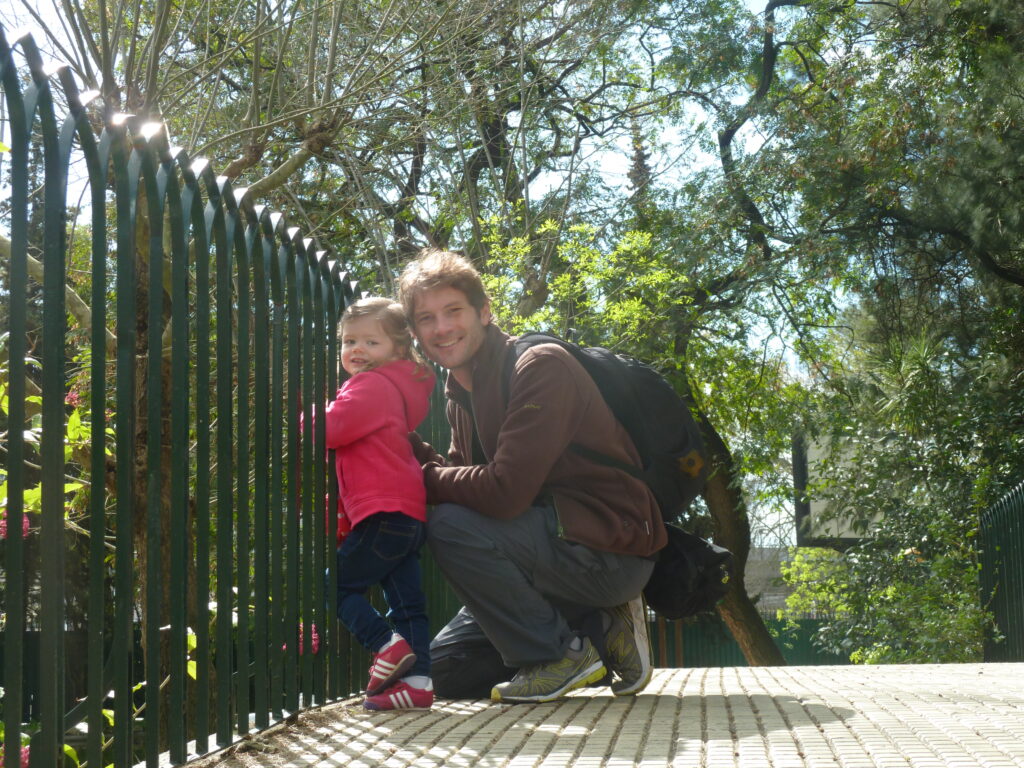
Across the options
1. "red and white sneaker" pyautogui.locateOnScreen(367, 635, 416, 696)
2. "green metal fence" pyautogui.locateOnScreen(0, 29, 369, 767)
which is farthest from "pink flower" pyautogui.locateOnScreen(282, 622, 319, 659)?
"red and white sneaker" pyautogui.locateOnScreen(367, 635, 416, 696)

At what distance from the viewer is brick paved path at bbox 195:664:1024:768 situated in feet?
8.77

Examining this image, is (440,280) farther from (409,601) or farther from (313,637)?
(313,637)

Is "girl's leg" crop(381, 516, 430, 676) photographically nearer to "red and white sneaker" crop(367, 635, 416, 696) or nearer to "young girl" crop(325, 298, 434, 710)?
"young girl" crop(325, 298, 434, 710)

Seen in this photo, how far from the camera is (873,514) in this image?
1396cm

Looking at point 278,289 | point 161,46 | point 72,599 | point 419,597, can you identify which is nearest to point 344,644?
point 419,597

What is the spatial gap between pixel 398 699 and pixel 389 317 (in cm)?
122

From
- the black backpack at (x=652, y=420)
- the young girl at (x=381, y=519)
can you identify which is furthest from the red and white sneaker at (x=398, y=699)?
the black backpack at (x=652, y=420)

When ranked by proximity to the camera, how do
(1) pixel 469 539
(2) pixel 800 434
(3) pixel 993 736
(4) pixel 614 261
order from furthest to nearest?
(2) pixel 800 434 < (4) pixel 614 261 < (1) pixel 469 539 < (3) pixel 993 736

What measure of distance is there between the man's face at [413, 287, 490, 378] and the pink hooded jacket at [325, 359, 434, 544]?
0.55 ft

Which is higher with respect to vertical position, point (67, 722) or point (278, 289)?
point (278, 289)

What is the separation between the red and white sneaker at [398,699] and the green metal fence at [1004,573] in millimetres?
7026

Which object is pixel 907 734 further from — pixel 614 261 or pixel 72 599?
pixel 72 599

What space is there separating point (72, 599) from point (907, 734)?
11976 mm

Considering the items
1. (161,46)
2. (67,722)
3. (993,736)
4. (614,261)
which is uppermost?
(161,46)
